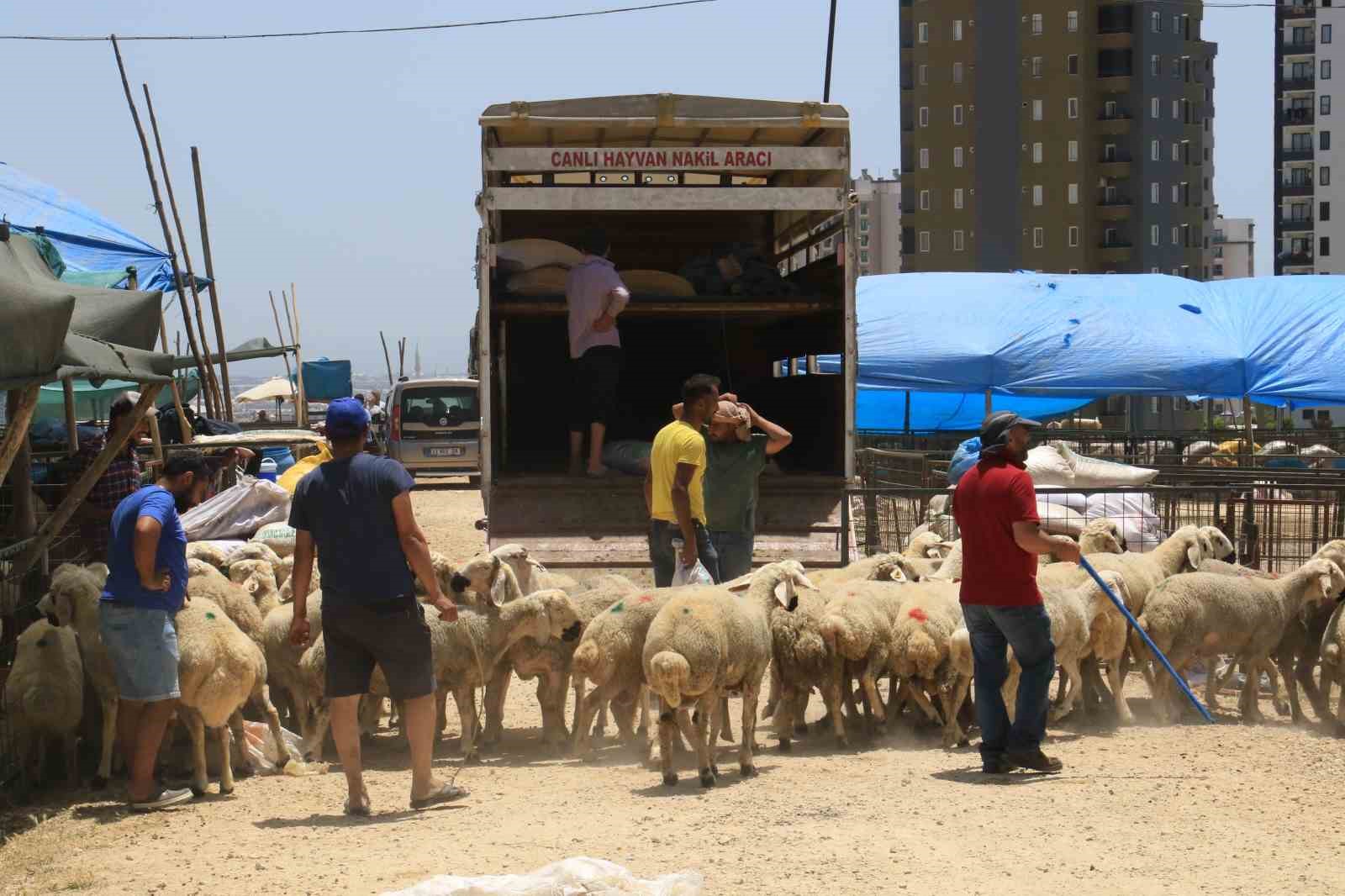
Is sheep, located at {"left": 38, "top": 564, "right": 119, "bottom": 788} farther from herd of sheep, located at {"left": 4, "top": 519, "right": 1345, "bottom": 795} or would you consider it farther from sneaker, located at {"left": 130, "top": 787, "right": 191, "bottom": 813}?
sneaker, located at {"left": 130, "top": 787, "right": 191, "bottom": 813}

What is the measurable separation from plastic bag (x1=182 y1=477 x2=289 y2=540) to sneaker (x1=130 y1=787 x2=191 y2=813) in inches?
193

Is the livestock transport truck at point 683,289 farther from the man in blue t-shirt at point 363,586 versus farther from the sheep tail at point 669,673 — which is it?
the man in blue t-shirt at point 363,586

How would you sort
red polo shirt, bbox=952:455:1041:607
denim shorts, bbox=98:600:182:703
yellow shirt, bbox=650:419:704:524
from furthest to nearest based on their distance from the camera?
yellow shirt, bbox=650:419:704:524, red polo shirt, bbox=952:455:1041:607, denim shorts, bbox=98:600:182:703

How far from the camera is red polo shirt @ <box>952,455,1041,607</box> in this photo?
7816 millimetres

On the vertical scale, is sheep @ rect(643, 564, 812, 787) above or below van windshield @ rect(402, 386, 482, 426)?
below

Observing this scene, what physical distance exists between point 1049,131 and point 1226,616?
73.2 m

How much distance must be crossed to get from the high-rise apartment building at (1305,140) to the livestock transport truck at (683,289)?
9011cm

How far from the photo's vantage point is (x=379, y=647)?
23.5ft

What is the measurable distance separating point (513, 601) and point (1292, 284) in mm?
17929

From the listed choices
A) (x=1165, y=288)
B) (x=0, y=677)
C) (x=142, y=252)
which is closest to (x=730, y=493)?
(x=0, y=677)

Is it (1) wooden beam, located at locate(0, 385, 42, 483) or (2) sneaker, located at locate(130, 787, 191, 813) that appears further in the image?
(2) sneaker, located at locate(130, 787, 191, 813)

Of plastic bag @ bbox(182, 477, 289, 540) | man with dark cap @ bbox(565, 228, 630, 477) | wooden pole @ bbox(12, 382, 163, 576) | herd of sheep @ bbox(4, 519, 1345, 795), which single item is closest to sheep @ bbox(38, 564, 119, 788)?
herd of sheep @ bbox(4, 519, 1345, 795)

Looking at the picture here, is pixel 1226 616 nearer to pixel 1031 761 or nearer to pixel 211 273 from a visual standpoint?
pixel 1031 761

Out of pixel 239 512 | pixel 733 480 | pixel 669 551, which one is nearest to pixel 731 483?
pixel 733 480
